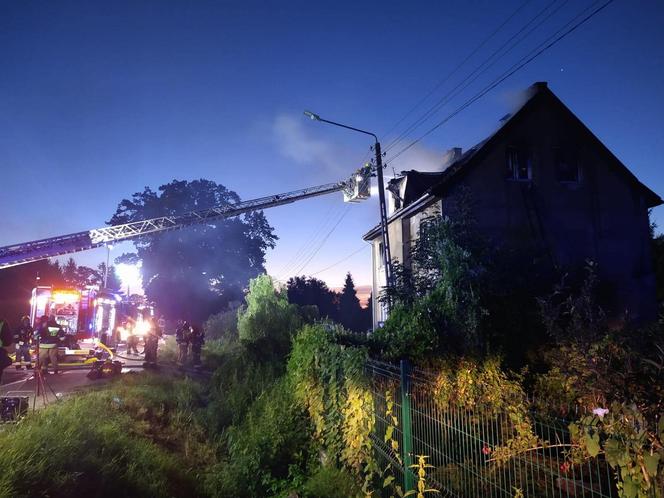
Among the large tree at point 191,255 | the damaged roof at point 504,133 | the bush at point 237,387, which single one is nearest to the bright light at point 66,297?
the bush at point 237,387

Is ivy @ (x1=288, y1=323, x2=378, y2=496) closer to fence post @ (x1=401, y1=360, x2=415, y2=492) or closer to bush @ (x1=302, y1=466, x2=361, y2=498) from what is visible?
bush @ (x1=302, y1=466, x2=361, y2=498)

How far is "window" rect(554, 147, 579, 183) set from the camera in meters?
15.6

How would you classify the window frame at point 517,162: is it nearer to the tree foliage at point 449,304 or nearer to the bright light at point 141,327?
the tree foliage at point 449,304

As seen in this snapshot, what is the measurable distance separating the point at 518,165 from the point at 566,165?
1962 mm

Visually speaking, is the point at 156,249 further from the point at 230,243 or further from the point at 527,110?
the point at 527,110

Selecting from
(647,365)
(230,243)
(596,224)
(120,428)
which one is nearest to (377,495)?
(647,365)

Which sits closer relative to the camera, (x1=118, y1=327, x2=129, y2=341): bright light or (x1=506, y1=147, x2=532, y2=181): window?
(x1=506, y1=147, x2=532, y2=181): window

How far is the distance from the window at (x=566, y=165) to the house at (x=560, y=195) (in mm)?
33

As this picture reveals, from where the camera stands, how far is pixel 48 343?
532 inches

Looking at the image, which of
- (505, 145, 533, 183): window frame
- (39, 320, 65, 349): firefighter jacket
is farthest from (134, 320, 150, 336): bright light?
(505, 145, 533, 183): window frame

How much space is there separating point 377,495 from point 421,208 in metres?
12.7

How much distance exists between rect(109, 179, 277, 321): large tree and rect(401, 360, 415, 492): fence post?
129 feet

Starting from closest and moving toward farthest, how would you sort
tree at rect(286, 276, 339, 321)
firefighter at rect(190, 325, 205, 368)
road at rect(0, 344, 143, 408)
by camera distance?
road at rect(0, 344, 143, 408) → firefighter at rect(190, 325, 205, 368) → tree at rect(286, 276, 339, 321)

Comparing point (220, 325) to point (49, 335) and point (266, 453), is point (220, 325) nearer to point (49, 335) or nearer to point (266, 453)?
point (49, 335)
